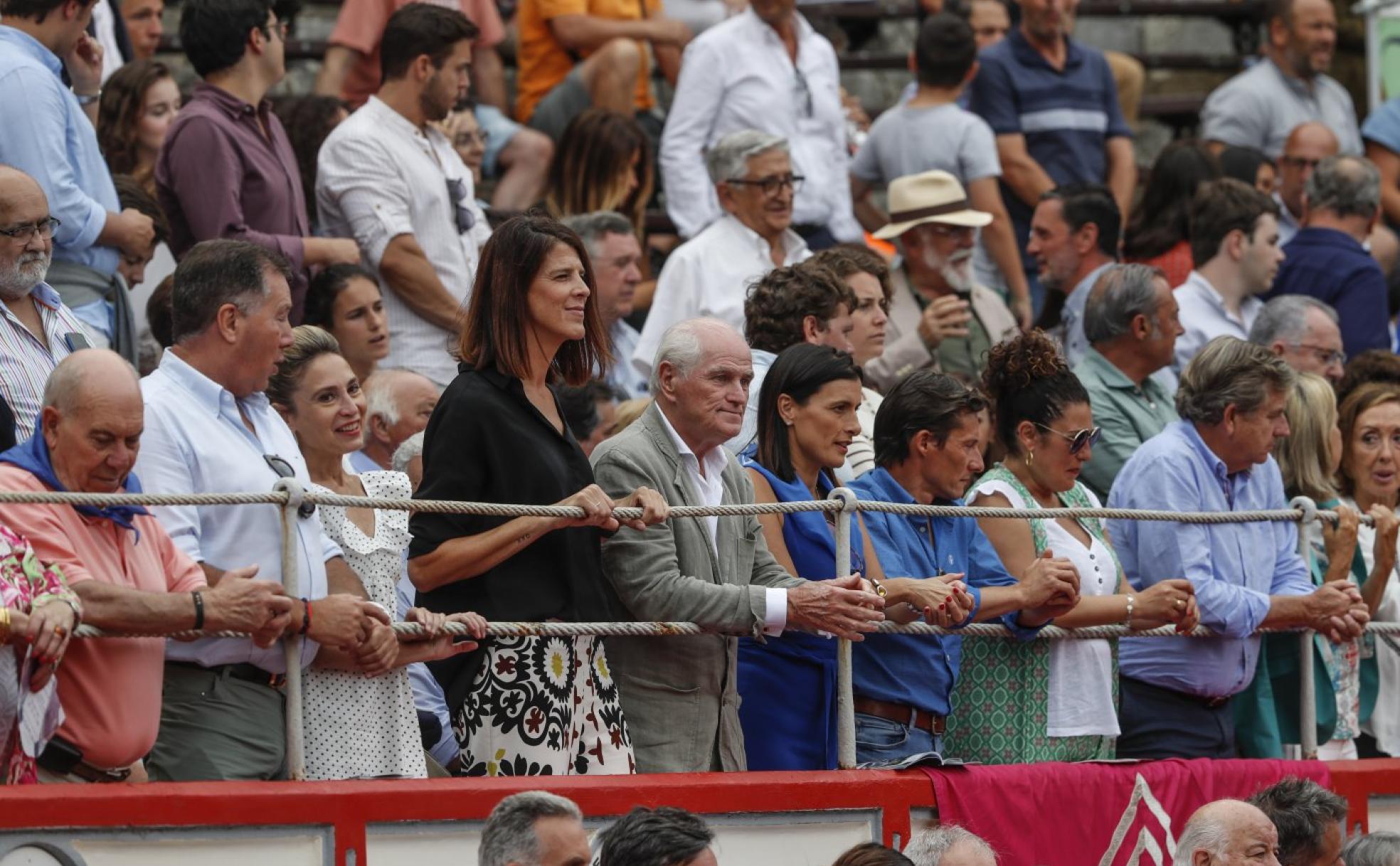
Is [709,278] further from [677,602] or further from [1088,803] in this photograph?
[677,602]

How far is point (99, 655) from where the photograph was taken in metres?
5.46

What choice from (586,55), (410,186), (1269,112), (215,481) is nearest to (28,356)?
(215,481)

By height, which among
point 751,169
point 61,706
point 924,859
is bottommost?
point 924,859

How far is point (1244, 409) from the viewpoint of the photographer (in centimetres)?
756

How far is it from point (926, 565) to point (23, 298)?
8.92ft

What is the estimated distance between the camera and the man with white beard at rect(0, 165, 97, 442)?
248 inches

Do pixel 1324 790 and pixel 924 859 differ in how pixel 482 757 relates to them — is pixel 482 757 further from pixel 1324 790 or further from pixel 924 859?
pixel 1324 790

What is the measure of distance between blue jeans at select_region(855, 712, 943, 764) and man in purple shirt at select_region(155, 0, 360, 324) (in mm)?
2758

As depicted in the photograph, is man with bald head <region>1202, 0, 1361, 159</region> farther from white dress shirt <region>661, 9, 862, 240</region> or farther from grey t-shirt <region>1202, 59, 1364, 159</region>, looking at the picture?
white dress shirt <region>661, 9, 862, 240</region>

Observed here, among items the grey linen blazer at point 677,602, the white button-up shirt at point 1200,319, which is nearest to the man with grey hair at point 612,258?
the white button-up shirt at point 1200,319

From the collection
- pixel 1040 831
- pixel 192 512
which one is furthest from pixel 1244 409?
pixel 192 512

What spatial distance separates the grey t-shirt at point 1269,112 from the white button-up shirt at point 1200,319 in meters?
3.13

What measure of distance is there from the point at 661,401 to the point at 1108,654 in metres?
1.71

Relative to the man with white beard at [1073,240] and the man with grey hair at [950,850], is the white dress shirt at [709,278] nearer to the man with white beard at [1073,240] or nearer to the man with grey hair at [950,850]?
the man with white beard at [1073,240]
